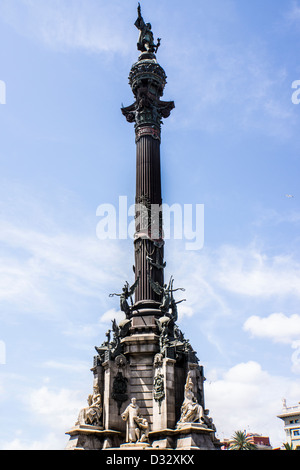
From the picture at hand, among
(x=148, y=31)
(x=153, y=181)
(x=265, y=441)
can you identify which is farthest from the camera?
(x=265, y=441)

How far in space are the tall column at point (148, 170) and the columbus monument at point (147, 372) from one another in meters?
0.07

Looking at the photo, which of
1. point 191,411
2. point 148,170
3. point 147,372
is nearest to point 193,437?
point 191,411

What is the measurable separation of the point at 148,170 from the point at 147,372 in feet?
47.1

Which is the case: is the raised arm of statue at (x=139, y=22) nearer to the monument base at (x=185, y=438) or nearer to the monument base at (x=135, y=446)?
the monument base at (x=185, y=438)

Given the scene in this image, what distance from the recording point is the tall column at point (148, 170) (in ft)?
105

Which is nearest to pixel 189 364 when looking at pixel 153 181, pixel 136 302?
pixel 136 302

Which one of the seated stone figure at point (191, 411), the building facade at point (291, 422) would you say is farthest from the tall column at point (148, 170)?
the building facade at point (291, 422)

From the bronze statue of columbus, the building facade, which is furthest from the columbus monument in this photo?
the building facade

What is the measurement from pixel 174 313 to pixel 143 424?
7.16 m

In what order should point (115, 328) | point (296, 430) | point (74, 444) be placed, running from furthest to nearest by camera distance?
1. point (296, 430)
2. point (115, 328)
3. point (74, 444)

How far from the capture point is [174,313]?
98.9 feet

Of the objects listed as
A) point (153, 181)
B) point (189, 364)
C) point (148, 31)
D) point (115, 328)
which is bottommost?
point (189, 364)

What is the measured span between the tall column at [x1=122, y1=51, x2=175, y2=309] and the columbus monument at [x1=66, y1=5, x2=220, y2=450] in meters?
0.07
